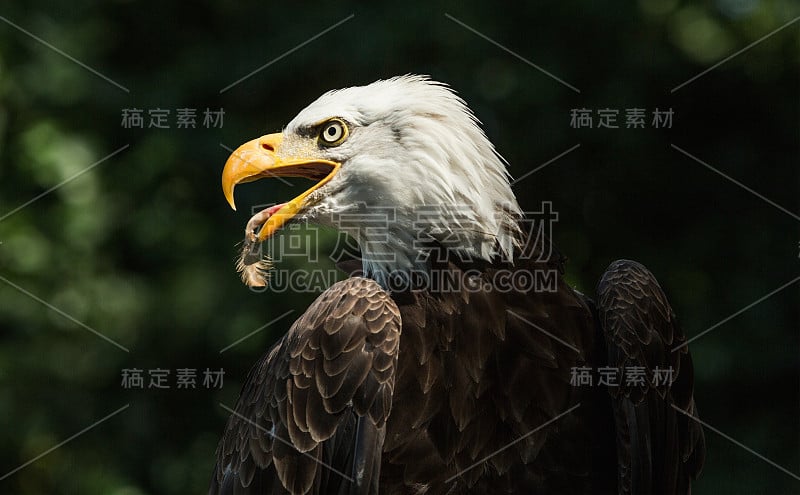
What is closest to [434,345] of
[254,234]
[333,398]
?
[333,398]

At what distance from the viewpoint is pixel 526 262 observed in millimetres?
2682

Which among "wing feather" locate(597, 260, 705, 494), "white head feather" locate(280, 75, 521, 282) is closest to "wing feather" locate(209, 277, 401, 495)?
"white head feather" locate(280, 75, 521, 282)

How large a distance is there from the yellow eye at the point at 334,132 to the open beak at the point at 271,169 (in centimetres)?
6

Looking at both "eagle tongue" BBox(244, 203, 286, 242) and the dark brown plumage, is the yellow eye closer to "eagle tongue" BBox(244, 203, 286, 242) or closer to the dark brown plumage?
"eagle tongue" BBox(244, 203, 286, 242)

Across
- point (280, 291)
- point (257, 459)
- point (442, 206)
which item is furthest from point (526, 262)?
point (280, 291)

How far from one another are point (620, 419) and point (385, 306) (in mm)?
780

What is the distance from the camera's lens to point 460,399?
8.30 feet

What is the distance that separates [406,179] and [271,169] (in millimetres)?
390

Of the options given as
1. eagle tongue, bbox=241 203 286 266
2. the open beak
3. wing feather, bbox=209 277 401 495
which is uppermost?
the open beak

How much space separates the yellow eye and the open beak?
61mm

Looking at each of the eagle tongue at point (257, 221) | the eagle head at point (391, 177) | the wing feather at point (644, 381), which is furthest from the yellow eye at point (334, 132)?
the wing feather at point (644, 381)

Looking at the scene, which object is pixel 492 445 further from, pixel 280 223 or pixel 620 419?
pixel 280 223

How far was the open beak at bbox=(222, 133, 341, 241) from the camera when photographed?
8.46 feet

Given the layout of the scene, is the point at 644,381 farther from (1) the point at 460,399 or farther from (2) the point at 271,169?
(2) the point at 271,169
